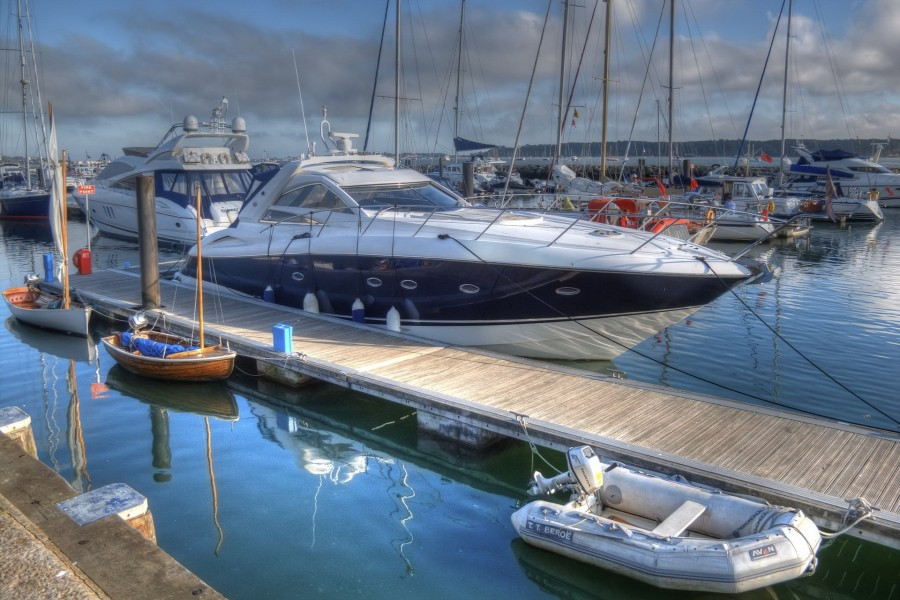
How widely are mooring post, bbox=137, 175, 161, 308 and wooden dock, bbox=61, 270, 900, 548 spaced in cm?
230

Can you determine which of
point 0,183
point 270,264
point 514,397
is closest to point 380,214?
point 270,264

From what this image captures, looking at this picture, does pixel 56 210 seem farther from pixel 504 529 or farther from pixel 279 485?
pixel 504 529

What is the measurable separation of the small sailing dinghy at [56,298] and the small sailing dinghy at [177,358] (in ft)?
8.27

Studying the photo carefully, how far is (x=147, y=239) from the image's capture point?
12805 millimetres

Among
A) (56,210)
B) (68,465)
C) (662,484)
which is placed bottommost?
(68,465)

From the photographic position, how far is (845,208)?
3609 cm

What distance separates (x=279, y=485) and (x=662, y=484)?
3.95 m

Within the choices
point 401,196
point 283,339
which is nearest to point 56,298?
point 283,339

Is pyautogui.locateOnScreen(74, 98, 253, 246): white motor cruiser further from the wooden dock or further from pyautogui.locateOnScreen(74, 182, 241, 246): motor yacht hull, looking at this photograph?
the wooden dock

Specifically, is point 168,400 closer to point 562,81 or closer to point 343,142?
point 343,142

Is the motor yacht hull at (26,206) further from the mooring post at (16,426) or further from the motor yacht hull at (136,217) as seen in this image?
A: the mooring post at (16,426)

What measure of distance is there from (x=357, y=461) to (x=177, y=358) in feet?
11.8

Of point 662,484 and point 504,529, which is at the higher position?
point 662,484

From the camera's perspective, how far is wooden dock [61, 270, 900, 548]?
613 cm
